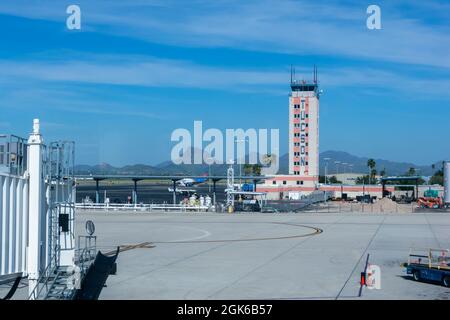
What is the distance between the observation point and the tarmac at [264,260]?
71.3 feet

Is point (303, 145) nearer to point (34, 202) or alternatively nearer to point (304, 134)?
point (304, 134)

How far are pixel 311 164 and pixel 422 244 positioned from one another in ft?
390

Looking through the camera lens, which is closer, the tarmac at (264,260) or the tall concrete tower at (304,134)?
the tarmac at (264,260)

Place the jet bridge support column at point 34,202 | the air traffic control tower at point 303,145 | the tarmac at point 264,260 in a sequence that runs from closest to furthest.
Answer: the jet bridge support column at point 34,202
the tarmac at point 264,260
the air traffic control tower at point 303,145

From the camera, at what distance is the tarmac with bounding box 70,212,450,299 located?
2173 centimetres

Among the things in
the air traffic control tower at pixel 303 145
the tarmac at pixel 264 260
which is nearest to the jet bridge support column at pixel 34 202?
the tarmac at pixel 264 260

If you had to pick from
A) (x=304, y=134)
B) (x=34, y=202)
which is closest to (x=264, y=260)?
(x=34, y=202)

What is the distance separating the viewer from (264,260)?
3070 centimetres

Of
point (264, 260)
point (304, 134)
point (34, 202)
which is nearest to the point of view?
point (34, 202)

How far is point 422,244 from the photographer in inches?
1553

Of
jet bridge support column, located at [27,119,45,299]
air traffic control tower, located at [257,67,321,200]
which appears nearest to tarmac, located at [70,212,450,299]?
jet bridge support column, located at [27,119,45,299]

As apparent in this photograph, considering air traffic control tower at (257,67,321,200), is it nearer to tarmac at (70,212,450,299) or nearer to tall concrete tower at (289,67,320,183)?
tall concrete tower at (289,67,320,183)

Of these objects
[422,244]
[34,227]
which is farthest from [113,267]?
[422,244]

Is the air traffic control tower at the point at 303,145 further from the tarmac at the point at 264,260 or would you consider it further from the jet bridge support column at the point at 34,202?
the jet bridge support column at the point at 34,202
